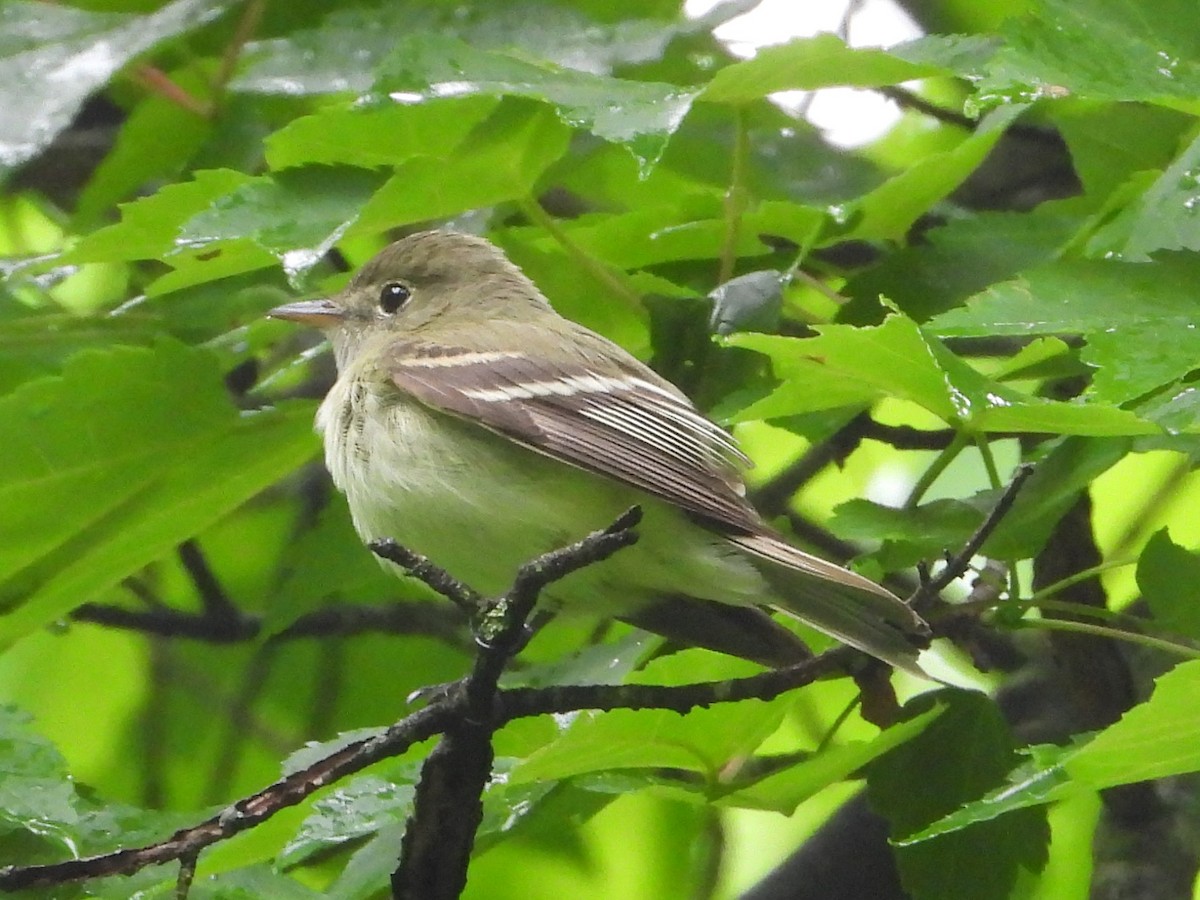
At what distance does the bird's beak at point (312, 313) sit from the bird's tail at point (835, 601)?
114cm

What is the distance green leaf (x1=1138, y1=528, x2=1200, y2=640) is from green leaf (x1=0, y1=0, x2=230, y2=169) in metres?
1.85

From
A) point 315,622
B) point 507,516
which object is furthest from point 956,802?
point 315,622

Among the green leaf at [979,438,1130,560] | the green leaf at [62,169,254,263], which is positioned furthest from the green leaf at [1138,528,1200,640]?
the green leaf at [62,169,254,263]

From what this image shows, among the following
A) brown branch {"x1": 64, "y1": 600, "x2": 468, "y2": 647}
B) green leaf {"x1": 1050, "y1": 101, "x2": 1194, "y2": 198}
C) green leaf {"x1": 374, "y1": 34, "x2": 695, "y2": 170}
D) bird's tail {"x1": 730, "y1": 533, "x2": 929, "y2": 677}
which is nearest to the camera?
green leaf {"x1": 374, "y1": 34, "x2": 695, "y2": 170}

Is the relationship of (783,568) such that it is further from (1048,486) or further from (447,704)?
(447,704)

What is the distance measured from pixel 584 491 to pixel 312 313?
0.90 m

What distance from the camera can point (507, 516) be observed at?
8.96ft

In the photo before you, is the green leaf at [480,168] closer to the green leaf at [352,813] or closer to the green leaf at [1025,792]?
the green leaf at [352,813]

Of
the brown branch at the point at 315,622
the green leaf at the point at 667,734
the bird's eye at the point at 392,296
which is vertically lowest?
the brown branch at the point at 315,622

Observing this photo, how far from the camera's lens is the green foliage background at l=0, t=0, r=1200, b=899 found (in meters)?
2.11

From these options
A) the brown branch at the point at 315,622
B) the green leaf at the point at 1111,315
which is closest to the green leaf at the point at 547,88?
the green leaf at the point at 1111,315

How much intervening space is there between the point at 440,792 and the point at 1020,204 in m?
2.71

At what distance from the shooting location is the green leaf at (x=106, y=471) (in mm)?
2584

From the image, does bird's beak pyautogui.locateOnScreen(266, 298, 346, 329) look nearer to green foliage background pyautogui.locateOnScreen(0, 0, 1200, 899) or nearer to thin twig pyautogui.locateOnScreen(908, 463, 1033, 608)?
green foliage background pyautogui.locateOnScreen(0, 0, 1200, 899)
